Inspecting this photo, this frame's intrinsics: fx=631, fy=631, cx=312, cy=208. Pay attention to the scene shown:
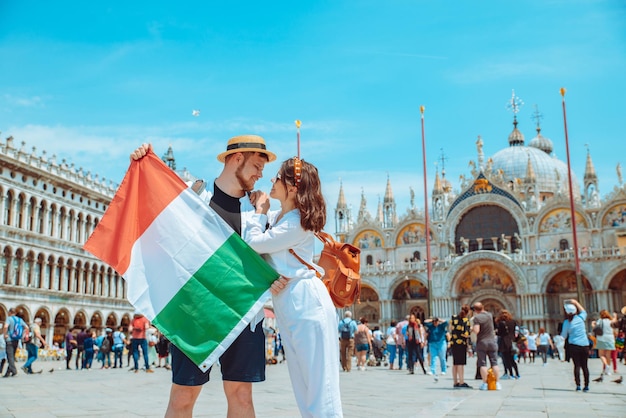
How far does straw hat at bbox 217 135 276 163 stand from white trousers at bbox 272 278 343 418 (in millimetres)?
913

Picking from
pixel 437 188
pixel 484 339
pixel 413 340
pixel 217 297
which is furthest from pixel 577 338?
pixel 437 188

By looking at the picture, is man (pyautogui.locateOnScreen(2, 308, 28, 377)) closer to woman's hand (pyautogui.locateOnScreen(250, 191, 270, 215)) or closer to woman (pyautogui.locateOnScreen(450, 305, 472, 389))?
woman (pyautogui.locateOnScreen(450, 305, 472, 389))

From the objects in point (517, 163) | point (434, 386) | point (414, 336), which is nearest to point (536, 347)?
point (414, 336)

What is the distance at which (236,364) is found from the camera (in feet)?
11.9

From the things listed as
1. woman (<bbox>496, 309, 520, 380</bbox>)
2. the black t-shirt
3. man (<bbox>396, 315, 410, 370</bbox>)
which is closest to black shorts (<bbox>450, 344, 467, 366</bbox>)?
woman (<bbox>496, 309, 520, 380</bbox>)

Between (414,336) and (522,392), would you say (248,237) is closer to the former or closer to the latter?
(522,392)

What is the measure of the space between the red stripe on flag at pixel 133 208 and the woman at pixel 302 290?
0.60m

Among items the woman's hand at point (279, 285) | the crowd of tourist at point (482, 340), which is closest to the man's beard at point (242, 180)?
the woman's hand at point (279, 285)

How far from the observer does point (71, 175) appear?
3803 centimetres

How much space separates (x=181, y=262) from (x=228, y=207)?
0.47 metres

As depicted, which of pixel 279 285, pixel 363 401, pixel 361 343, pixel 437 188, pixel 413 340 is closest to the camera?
pixel 279 285

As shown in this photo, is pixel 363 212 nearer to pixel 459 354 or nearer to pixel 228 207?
pixel 459 354

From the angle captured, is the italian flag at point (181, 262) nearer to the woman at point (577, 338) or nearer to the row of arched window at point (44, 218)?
the woman at point (577, 338)

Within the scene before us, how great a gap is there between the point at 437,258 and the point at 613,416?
37911 mm
